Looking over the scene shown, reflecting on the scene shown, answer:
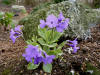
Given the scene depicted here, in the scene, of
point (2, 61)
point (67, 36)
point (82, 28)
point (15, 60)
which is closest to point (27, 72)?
point (15, 60)

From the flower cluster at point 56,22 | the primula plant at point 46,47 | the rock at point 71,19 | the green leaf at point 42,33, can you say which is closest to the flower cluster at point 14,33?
the primula plant at point 46,47

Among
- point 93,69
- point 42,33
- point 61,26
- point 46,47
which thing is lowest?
point 93,69

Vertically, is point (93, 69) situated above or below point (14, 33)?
below

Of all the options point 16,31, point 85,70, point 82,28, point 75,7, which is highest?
point 75,7

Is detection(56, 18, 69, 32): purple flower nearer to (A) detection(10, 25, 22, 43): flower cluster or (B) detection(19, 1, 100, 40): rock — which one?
(A) detection(10, 25, 22, 43): flower cluster

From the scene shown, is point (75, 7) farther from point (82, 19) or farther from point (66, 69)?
point (66, 69)

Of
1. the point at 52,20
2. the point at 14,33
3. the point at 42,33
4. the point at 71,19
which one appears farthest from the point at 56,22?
the point at 71,19

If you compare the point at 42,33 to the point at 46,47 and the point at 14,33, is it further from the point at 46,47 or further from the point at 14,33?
the point at 14,33

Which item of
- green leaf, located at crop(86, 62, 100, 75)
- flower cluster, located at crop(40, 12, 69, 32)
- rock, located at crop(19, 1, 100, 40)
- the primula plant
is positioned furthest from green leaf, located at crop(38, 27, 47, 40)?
rock, located at crop(19, 1, 100, 40)

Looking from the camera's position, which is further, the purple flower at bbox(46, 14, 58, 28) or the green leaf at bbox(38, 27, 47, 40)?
the green leaf at bbox(38, 27, 47, 40)

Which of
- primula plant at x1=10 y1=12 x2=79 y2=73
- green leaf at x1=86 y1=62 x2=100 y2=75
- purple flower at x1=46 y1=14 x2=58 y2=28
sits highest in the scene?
purple flower at x1=46 y1=14 x2=58 y2=28

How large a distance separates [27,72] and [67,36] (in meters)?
1.39

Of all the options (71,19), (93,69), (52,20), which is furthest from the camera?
(71,19)

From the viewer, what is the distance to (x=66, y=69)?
1.91 metres
